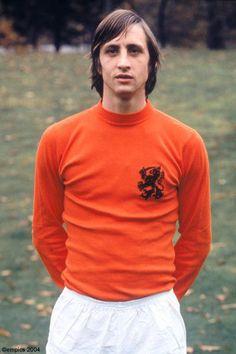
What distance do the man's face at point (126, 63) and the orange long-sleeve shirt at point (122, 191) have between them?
0.12 metres

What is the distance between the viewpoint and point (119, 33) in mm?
3314

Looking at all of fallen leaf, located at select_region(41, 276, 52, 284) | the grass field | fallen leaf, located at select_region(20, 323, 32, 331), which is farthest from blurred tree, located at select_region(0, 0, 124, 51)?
fallen leaf, located at select_region(20, 323, 32, 331)

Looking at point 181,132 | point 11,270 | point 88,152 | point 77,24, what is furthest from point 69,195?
point 77,24

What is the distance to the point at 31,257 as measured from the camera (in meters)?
8.92

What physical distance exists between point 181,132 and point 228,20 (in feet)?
106

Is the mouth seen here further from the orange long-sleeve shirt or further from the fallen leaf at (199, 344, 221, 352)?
the fallen leaf at (199, 344, 221, 352)

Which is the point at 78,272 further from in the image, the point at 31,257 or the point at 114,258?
the point at 31,257

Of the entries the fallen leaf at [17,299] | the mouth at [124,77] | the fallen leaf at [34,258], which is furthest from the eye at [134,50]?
the fallen leaf at [34,258]

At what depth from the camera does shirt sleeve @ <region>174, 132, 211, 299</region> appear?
343cm

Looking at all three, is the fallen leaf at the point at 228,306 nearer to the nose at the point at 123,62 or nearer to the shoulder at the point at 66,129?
the shoulder at the point at 66,129

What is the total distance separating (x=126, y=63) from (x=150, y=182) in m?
0.47

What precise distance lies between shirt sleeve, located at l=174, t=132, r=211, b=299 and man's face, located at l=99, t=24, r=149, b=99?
13.1 inches

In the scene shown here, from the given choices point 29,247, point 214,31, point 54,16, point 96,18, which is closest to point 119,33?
point 29,247

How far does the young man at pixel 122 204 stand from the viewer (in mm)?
3285
